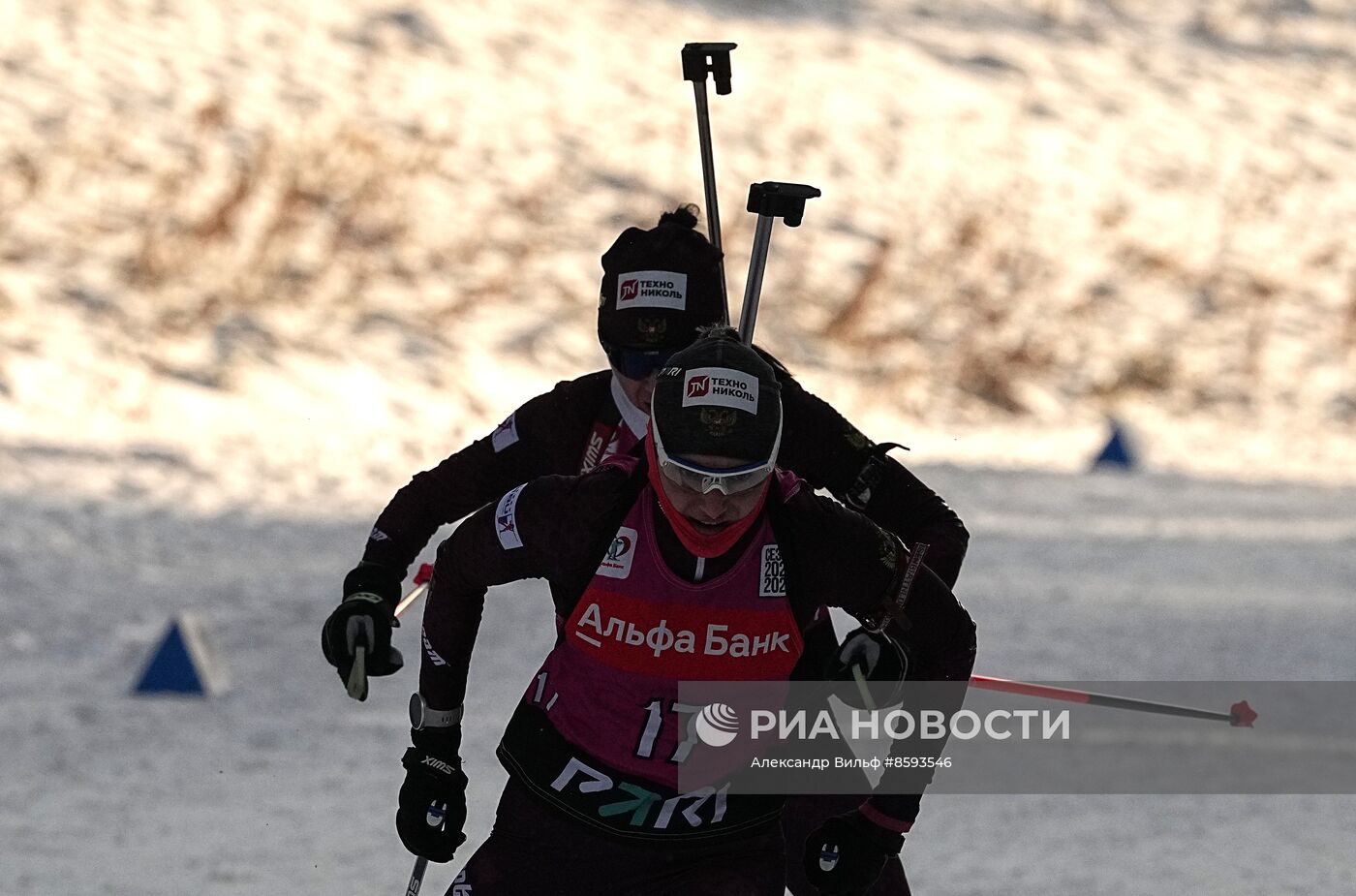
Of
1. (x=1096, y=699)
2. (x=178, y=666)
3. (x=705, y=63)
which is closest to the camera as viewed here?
(x=1096, y=699)

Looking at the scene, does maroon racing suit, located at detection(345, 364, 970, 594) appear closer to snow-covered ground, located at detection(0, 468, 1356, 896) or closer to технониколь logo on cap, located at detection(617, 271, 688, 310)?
технониколь logo on cap, located at detection(617, 271, 688, 310)

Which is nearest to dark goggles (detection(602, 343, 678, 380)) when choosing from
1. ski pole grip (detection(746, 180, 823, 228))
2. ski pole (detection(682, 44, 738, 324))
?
ski pole grip (detection(746, 180, 823, 228))

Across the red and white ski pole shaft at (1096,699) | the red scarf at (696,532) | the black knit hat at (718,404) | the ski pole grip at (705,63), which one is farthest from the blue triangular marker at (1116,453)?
the red scarf at (696,532)

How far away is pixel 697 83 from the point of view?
535 centimetres

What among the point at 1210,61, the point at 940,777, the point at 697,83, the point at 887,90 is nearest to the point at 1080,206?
the point at 887,90

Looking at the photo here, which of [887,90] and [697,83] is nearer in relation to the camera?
[697,83]

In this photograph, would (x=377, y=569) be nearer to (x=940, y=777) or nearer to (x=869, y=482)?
(x=869, y=482)

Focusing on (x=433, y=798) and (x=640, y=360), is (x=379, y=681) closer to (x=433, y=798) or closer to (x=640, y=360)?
(x=640, y=360)

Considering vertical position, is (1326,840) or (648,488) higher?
(1326,840)

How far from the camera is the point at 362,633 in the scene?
3746 mm

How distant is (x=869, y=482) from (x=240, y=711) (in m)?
3.77

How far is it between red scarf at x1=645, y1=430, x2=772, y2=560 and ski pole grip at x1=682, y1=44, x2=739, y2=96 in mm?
2184

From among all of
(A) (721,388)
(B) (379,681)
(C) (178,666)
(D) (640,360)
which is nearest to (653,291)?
(D) (640,360)

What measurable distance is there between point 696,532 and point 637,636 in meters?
0.23
